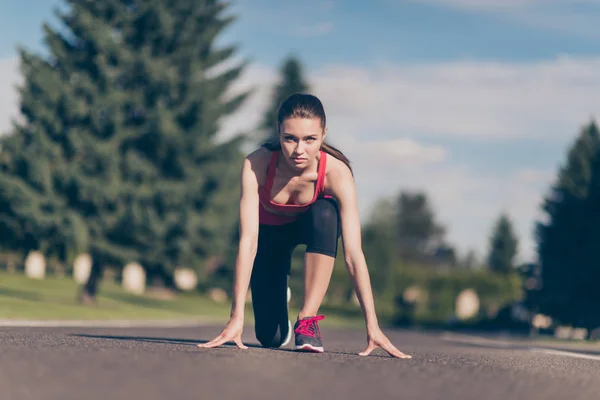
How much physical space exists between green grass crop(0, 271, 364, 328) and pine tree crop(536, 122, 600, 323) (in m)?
8.54

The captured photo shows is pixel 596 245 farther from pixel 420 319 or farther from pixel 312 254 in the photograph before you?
pixel 312 254

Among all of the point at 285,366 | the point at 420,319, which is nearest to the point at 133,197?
the point at 285,366

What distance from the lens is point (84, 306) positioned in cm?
2469

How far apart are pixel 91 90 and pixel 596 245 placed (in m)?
20.1

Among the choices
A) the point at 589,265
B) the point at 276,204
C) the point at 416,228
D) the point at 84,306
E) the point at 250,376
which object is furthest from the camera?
the point at 416,228

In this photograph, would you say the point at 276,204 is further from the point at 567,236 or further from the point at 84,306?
the point at 567,236

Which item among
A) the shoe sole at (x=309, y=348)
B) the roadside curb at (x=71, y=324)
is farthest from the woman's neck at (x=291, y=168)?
the roadside curb at (x=71, y=324)

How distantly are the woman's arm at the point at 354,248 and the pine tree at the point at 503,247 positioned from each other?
300ft

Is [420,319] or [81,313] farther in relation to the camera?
[420,319]

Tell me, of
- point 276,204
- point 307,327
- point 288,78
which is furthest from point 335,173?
point 288,78

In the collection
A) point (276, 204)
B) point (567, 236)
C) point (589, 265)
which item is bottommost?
point (276, 204)

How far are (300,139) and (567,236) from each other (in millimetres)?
32195

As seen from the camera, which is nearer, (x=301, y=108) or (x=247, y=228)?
(x=301, y=108)

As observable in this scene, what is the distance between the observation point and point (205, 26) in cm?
3228
